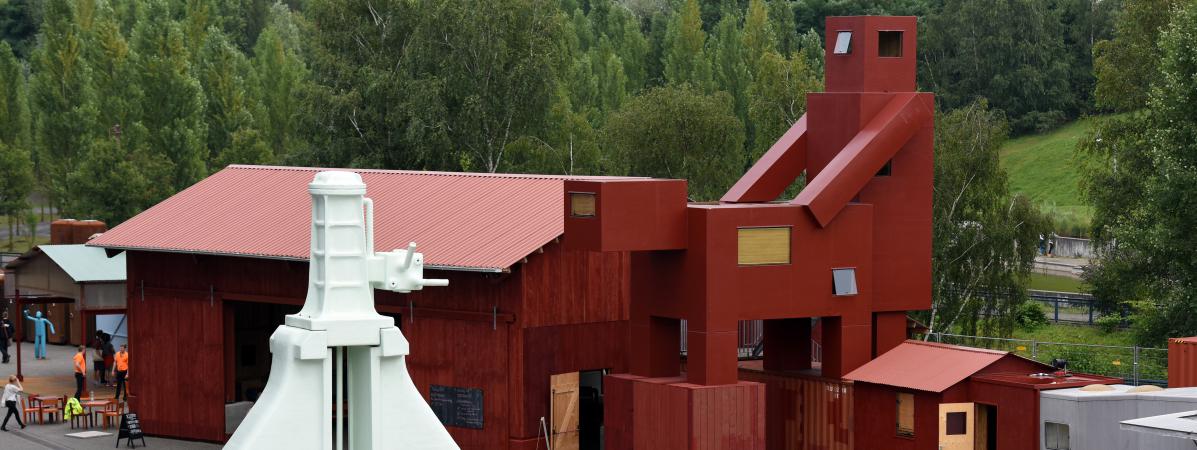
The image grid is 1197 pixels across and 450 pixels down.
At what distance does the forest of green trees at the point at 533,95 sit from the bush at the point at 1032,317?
4449mm

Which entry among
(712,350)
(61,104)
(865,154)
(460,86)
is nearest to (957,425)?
(712,350)

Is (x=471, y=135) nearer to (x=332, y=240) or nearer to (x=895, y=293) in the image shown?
(x=895, y=293)

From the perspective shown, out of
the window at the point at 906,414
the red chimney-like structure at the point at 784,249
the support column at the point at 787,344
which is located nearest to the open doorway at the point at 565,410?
the red chimney-like structure at the point at 784,249

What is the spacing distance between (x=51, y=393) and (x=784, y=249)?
1992 centimetres

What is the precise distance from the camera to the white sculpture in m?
21.9

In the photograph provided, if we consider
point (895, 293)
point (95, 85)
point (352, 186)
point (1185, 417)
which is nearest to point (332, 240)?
point (352, 186)

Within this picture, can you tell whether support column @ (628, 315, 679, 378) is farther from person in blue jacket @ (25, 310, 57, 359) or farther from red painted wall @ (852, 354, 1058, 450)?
person in blue jacket @ (25, 310, 57, 359)

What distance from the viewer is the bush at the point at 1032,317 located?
186 ft

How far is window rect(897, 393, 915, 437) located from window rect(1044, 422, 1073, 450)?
7.56 feet

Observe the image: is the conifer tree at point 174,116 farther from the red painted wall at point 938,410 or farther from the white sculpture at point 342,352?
the white sculpture at point 342,352

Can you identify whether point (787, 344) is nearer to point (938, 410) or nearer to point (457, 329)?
point (938, 410)

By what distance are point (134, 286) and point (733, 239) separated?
14175 millimetres

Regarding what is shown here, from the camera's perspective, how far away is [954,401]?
30609 mm

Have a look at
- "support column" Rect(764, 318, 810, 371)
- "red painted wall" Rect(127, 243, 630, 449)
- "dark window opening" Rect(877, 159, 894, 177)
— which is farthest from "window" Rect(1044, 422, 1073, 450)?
"red painted wall" Rect(127, 243, 630, 449)
